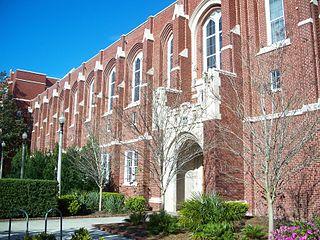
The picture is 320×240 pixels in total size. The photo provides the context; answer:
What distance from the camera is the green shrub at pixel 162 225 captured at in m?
11.5

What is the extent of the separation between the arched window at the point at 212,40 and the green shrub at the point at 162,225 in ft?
36.1

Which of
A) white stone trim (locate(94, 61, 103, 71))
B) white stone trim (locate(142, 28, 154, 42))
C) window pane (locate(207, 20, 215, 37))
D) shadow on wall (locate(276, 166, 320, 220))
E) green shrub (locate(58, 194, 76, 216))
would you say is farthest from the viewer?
white stone trim (locate(94, 61, 103, 71))

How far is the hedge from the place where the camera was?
16.6 m

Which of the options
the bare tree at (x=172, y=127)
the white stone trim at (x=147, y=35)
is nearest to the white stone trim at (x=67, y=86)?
the white stone trim at (x=147, y=35)

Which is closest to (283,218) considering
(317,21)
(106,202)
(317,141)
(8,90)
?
(317,141)

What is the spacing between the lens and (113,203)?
2097 centimetres

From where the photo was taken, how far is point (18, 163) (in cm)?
3266

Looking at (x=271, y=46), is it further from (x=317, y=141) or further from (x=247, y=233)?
(x=247, y=233)

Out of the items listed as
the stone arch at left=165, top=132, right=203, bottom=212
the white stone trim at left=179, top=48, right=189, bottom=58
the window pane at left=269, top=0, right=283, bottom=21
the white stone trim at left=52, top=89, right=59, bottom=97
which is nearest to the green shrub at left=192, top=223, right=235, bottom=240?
the stone arch at left=165, top=132, right=203, bottom=212

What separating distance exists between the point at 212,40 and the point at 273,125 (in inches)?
407

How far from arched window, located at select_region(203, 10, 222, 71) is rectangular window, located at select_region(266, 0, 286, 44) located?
378 centimetres

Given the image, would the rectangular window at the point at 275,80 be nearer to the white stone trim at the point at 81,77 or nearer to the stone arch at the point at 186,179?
the stone arch at the point at 186,179

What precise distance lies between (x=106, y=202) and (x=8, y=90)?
35.8 meters

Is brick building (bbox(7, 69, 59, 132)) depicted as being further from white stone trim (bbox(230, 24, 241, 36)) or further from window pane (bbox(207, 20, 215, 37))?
white stone trim (bbox(230, 24, 241, 36))
